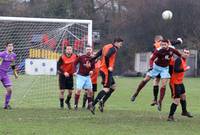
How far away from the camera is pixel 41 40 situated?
23.4 metres

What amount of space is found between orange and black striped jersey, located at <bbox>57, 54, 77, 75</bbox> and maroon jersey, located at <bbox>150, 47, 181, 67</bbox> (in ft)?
11.1

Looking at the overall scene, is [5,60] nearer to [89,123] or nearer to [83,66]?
[83,66]

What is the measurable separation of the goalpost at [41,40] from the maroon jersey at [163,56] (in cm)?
522

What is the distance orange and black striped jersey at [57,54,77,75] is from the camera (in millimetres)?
18859

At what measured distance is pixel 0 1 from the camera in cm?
7388

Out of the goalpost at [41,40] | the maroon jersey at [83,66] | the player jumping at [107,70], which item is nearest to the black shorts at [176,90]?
the player jumping at [107,70]

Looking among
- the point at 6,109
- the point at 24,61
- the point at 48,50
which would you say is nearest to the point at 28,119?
the point at 6,109

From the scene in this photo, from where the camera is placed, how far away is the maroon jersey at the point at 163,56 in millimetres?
15379

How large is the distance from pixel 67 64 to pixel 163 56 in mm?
4100

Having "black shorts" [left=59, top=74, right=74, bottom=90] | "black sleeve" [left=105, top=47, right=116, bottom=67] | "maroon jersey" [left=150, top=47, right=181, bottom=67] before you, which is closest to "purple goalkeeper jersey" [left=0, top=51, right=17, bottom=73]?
"black shorts" [left=59, top=74, right=74, bottom=90]

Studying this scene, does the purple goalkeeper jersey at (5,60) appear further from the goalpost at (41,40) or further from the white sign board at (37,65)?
the white sign board at (37,65)

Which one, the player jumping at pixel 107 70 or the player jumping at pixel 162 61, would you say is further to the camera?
the player jumping at pixel 107 70

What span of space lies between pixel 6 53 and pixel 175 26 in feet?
188

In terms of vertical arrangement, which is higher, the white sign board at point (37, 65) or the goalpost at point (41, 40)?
the goalpost at point (41, 40)
